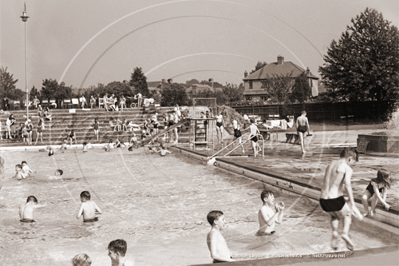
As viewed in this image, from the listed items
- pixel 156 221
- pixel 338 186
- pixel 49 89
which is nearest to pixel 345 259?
pixel 338 186

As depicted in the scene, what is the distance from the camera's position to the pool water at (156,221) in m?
7.54

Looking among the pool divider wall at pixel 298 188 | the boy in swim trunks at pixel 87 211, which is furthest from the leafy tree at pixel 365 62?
the boy in swim trunks at pixel 87 211

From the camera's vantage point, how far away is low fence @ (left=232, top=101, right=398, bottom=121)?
146 ft

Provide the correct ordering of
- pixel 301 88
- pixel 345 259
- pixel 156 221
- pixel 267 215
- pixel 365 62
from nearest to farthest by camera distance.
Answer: pixel 345 259
pixel 267 215
pixel 156 221
pixel 365 62
pixel 301 88

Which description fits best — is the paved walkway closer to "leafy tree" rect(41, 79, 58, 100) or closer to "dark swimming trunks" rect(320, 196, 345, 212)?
"dark swimming trunks" rect(320, 196, 345, 212)

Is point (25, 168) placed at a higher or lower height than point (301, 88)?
lower

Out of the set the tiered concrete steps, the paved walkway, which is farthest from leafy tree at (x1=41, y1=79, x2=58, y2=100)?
the paved walkway

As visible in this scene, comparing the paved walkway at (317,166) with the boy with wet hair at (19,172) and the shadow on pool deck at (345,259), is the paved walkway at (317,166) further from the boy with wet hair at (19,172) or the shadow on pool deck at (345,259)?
the boy with wet hair at (19,172)

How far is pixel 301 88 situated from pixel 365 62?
9409 mm

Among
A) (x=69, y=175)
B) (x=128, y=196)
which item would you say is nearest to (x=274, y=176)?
(x=128, y=196)

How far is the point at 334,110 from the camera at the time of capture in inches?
1885

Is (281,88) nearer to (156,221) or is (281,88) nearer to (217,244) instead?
(156,221)

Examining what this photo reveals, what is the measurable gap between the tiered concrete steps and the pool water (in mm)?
15293

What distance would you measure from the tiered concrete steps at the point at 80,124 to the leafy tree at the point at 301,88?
19932 millimetres
